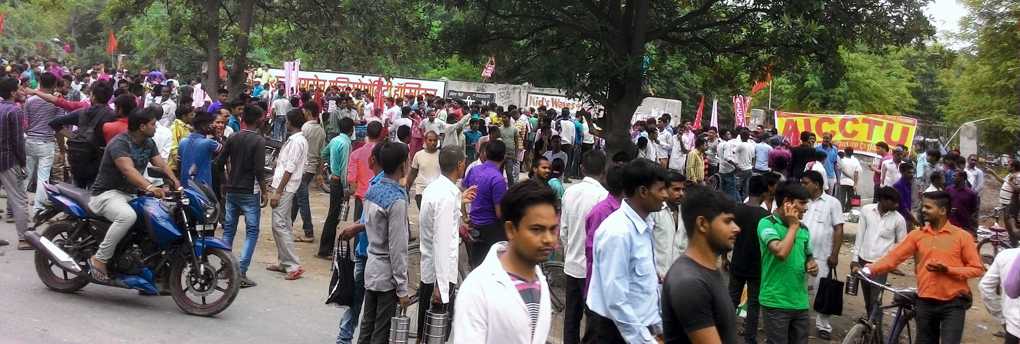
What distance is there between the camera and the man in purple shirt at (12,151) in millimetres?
9234

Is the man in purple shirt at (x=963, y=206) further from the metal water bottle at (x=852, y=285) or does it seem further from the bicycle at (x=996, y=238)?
the metal water bottle at (x=852, y=285)

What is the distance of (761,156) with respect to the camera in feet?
57.6

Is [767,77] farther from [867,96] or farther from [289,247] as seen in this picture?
[867,96]

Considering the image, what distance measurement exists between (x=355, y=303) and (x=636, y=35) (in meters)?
5.06

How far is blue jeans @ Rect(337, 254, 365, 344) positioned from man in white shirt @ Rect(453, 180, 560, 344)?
282 cm

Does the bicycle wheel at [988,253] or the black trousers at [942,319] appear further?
the bicycle wheel at [988,253]

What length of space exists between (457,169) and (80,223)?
10.9ft

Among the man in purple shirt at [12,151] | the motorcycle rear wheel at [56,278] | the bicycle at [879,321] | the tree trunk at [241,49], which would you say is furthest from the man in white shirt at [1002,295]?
the tree trunk at [241,49]

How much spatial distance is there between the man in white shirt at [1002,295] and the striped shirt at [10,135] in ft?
27.3

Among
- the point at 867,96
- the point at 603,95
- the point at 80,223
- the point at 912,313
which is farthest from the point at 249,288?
the point at 867,96

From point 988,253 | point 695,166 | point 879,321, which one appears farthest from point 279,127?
point 879,321

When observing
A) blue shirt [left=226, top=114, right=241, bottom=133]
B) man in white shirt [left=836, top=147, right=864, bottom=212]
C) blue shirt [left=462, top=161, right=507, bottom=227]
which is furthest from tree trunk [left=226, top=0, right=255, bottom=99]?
man in white shirt [left=836, top=147, right=864, bottom=212]

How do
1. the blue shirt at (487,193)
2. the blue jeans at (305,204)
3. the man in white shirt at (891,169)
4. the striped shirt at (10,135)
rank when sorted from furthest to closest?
1. the man in white shirt at (891,169)
2. the blue jeans at (305,204)
3. the striped shirt at (10,135)
4. the blue shirt at (487,193)

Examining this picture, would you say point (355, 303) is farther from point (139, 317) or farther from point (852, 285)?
point (852, 285)
